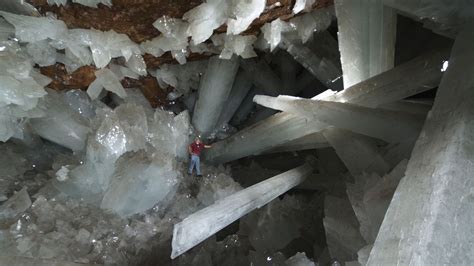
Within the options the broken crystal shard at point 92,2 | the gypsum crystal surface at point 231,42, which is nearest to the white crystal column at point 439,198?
the gypsum crystal surface at point 231,42

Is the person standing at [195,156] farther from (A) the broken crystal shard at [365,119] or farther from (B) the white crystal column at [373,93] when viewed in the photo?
(A) the broken crystal shard at [365,119]

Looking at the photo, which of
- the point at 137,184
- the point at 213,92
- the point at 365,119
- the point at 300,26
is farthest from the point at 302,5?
the point at 137,184

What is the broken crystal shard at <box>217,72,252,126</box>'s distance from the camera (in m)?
3.21

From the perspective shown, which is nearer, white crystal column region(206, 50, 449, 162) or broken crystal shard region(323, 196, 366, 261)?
broken crystal shard region(323, 196, 366, 261)

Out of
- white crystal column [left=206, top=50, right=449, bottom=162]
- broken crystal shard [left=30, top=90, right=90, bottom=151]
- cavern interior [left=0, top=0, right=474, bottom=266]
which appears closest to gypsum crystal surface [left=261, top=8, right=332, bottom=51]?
cavern interior [left=0, top=0, right=474, bottom=266]

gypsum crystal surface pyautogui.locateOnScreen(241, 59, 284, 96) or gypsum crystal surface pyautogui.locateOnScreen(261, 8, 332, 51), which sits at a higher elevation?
gypsum crystal surface pyautogui.locateOnScreen(261, 8, 332, 51)

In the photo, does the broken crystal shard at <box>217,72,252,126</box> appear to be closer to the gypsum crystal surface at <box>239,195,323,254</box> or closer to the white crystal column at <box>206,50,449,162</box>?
the white crystal column at <box>206,50,449,162</box>

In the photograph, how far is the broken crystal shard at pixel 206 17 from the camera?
2.13 meters

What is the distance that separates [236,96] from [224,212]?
1.59 meters

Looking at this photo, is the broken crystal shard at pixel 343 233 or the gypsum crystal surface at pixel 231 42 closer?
the broken crystal shard at pixel 343 233

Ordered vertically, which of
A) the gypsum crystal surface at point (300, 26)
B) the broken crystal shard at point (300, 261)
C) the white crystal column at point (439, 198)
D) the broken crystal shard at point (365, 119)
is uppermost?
the white crystal column at point (439, 198)

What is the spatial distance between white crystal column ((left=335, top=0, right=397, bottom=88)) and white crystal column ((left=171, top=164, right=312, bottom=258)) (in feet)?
2.04

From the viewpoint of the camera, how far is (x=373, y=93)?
210 cm

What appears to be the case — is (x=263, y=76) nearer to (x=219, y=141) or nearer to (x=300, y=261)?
(x=219, y=141)
